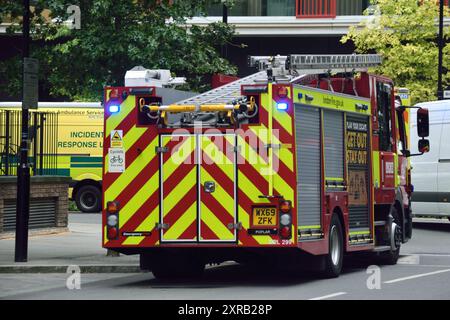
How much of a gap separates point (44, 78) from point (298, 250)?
851 centimetres

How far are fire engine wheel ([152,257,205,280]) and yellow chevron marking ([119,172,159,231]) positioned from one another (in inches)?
45.2

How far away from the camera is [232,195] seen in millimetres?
15930

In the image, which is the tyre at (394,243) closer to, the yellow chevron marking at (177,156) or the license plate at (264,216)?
the license plate at (264,216)

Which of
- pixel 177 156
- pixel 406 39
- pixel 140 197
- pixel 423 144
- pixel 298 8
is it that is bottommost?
pixel 140 197

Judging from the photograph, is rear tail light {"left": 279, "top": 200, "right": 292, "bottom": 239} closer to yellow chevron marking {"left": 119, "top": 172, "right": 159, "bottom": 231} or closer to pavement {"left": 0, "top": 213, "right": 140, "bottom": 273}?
yellow chevron marking {"left": 119, "top": 172, "right": 159, "bottom": 231}

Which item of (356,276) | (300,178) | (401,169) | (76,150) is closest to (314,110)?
(300,178)

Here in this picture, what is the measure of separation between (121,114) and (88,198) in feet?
61.3

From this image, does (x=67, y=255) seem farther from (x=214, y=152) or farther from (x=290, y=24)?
(x=290, y=24)

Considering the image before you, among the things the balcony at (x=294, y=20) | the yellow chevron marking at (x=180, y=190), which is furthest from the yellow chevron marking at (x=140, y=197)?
the balcony at (x=294, y=20)

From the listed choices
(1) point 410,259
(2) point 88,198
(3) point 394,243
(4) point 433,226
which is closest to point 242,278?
(3) point 394,243

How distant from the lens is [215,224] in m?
15.9

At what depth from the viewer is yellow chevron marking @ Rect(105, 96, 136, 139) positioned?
1655cm

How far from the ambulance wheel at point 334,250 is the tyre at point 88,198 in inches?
719

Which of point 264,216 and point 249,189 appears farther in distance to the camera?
point 249,189
